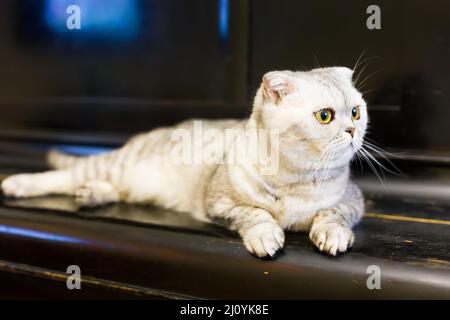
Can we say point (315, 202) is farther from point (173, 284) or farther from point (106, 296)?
point (106, 296)

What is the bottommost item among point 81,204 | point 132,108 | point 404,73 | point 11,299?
point 11,299

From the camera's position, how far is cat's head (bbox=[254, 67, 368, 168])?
3.52 ft

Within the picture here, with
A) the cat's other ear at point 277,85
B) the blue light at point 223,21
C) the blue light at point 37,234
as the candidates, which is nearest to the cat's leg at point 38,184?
the blue light at point 37,234

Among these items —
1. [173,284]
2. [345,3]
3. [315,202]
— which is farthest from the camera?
[345,3]

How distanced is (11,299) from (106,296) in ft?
0.90

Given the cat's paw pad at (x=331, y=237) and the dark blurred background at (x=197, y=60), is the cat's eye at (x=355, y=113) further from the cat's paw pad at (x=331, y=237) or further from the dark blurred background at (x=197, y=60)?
the dark blurred background at (x=197, y=60)

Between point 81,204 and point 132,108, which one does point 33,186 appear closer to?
point 81,204

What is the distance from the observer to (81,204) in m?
1.42

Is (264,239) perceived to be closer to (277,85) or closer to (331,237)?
(331,237)

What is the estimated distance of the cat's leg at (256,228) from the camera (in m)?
1.04

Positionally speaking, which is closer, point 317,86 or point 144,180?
point 317,86
